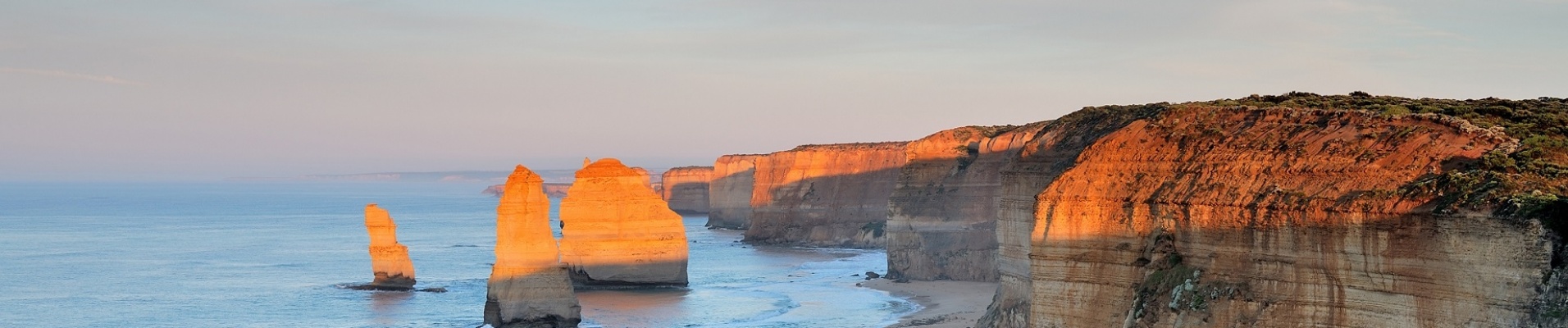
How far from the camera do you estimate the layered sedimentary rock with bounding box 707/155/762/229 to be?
122875 mm

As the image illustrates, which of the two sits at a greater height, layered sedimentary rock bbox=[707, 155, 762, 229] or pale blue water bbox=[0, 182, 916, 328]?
layered sedimentary rock bbox=[707, 155, 762, 229]

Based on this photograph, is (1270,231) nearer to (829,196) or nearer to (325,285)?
(325,285)

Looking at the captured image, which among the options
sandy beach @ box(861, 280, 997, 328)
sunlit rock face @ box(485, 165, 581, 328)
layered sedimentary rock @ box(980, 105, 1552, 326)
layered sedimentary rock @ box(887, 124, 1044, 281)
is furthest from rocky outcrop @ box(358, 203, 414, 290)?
layered sedimentary rock @ box(980, 105, 1552, 326)

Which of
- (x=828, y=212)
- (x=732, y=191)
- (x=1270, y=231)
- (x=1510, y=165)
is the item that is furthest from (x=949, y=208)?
(x=732, y=191)

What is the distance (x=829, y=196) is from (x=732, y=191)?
2923 centimetres

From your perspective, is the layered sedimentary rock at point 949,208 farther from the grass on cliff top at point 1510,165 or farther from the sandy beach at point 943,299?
the grass on cliff top at point 1510,165

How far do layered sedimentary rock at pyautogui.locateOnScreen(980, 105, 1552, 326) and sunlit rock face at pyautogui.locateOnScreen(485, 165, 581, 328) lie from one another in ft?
50.3

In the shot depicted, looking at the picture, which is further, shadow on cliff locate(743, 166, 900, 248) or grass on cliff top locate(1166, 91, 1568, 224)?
shadow on cliff locate(743, 166, 900, 248)

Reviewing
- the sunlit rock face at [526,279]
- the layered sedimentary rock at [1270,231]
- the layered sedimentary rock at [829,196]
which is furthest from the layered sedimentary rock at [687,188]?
the layered sedimentary rock at [1270,231]

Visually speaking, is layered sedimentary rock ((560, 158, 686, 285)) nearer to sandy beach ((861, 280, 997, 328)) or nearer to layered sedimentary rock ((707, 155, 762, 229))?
sandy beach ((861, 280, 997, 328))

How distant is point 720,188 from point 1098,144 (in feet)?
341

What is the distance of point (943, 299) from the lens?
49.5 metres

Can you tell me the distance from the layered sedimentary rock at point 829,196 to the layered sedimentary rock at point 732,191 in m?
15.5

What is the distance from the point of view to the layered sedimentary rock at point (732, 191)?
403ft
